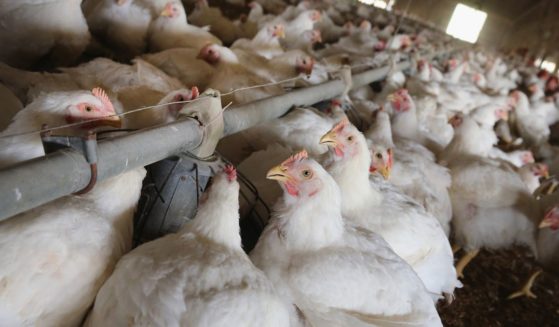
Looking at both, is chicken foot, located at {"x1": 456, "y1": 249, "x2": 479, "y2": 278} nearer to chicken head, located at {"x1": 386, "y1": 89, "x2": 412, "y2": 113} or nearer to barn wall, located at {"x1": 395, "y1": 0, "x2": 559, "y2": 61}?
chicken head, located at {"x1": 386, "y1": 89, "x2": 412, "y2": 113}

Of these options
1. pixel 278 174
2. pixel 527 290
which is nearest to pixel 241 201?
pixel 278 174

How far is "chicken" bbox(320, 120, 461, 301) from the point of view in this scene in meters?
2.03

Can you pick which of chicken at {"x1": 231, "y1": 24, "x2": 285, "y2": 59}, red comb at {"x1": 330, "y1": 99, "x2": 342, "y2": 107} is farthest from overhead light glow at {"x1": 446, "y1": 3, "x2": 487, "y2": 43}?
red comb at {"x1": 330, "y1": 99, "x2": 342, "y2": 107}

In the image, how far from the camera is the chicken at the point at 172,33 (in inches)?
134

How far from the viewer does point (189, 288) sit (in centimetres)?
107

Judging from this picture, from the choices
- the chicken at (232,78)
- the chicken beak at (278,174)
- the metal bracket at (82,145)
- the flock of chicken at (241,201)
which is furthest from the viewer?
the chicken at (232,78)

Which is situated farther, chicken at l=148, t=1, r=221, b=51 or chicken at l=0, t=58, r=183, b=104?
chicken at l=148, t=1, r=221, b=51

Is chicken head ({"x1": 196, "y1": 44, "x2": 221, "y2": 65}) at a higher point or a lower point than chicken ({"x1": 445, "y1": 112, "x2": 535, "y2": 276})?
higher

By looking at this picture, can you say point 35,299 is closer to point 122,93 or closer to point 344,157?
point 122,93

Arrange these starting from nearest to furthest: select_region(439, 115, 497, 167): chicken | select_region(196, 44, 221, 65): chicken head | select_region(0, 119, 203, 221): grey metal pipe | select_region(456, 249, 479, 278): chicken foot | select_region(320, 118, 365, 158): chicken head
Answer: select_region(0, 119, 203, 221): grey metal pipe < select_region(320, 118, 365, 158): chicken head < select_region(196, 44, 221, 65): chicken head < select_region(456, 249, 479, 278): chicken foot < select_region(439, 115, 497, 167): chicken

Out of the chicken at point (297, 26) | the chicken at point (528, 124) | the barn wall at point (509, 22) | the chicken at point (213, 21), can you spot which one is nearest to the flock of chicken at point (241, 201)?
the chicken at point (213, 21)

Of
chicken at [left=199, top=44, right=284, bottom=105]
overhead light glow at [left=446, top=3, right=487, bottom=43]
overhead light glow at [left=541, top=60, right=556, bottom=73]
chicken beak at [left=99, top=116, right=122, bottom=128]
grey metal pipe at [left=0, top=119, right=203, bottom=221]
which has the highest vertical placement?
overhead light glow at [left=446, top=3, right=487, bottom=43]

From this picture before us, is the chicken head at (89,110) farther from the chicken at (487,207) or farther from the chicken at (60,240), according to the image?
the chicken at (487,207)

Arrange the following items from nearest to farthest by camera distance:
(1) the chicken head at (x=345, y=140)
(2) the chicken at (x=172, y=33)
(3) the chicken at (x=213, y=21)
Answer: (1) the chicken head at (x=345, y=140) < (2) the chicken at (x=172, y=33) < (3) the chicken at (x=213, y=21)
